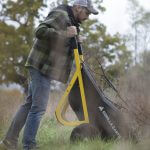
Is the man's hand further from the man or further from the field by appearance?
the field

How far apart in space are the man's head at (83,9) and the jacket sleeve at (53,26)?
0.21 m

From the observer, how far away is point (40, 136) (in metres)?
6.74

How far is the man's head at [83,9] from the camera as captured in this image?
570cm

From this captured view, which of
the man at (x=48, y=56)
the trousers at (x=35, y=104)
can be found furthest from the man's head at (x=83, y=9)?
the trousers at (x=35, y=104)

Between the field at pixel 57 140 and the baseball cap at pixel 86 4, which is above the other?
the baseball cap at pixel 86 4

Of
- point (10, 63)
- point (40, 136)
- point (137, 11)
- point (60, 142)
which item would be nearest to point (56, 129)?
point (40, 136)

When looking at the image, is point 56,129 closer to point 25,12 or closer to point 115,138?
point 115,138

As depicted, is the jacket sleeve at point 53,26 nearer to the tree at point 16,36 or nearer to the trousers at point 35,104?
the trousers at point 35,104

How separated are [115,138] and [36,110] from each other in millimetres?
998

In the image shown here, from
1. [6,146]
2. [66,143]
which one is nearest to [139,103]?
[66,143]

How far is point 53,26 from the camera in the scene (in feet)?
18.3

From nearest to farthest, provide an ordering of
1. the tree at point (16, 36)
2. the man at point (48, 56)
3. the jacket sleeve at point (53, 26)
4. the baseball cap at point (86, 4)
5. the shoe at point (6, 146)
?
1. the jacket sleeve at point (53, 26)
2. the man at point (48, 56)
3. the baseball cap at point (86, 4)
4. the shoe at point (6, 146)
5. the tree at point (16, 36)

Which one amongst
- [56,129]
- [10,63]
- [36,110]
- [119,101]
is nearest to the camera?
[36,110]

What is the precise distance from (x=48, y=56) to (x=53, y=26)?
0.34m
